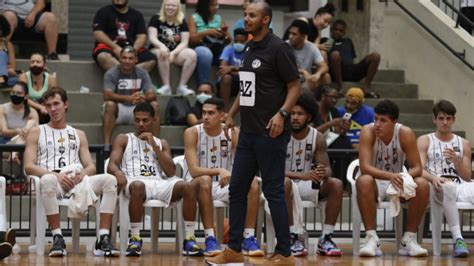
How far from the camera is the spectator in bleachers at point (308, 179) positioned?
14320mm

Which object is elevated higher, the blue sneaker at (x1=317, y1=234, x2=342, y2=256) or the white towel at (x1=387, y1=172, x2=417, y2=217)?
the white towel at (x1=387, y1=172, x2=417, y2=217)

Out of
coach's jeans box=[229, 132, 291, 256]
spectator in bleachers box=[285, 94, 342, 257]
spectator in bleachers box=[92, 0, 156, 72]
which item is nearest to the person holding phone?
spectator in bleachers box=[285, 94, 342, 257]

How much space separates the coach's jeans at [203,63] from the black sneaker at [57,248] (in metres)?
5.98

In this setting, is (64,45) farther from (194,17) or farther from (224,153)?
(224,153)

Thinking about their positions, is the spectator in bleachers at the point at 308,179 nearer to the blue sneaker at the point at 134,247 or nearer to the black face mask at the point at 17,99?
the blue sneaker at the point at 134,247

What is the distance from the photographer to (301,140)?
14734mm

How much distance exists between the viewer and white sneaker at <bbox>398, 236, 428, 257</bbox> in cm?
1437

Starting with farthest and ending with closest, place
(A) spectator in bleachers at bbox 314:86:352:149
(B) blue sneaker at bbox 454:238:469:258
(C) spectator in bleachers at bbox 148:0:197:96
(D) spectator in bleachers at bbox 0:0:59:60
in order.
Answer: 1. (D) spectator in bleachers at bbox 0:0:59:60
2. (C) spectator in bleachers at bbox 148:0:197:96
3. (A) spectator in bleachers at bbox 314:86:352:149
4. (B) blue sneaker at bbox 454:238:469:258

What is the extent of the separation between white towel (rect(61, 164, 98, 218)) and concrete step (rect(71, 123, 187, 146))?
4.28 meters

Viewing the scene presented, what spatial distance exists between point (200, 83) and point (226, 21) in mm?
2870

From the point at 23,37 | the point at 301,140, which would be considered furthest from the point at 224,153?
the point at 23,37

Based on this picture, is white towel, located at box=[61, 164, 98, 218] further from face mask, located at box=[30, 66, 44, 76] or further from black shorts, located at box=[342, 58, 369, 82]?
black shorts, located at box=[342, 58, 369, 82]

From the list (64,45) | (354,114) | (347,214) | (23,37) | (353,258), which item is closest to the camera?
(353,258)

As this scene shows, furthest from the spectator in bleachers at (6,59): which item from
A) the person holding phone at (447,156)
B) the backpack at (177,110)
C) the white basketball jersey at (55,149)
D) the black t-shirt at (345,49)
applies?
the person holding phone at (447,156)
